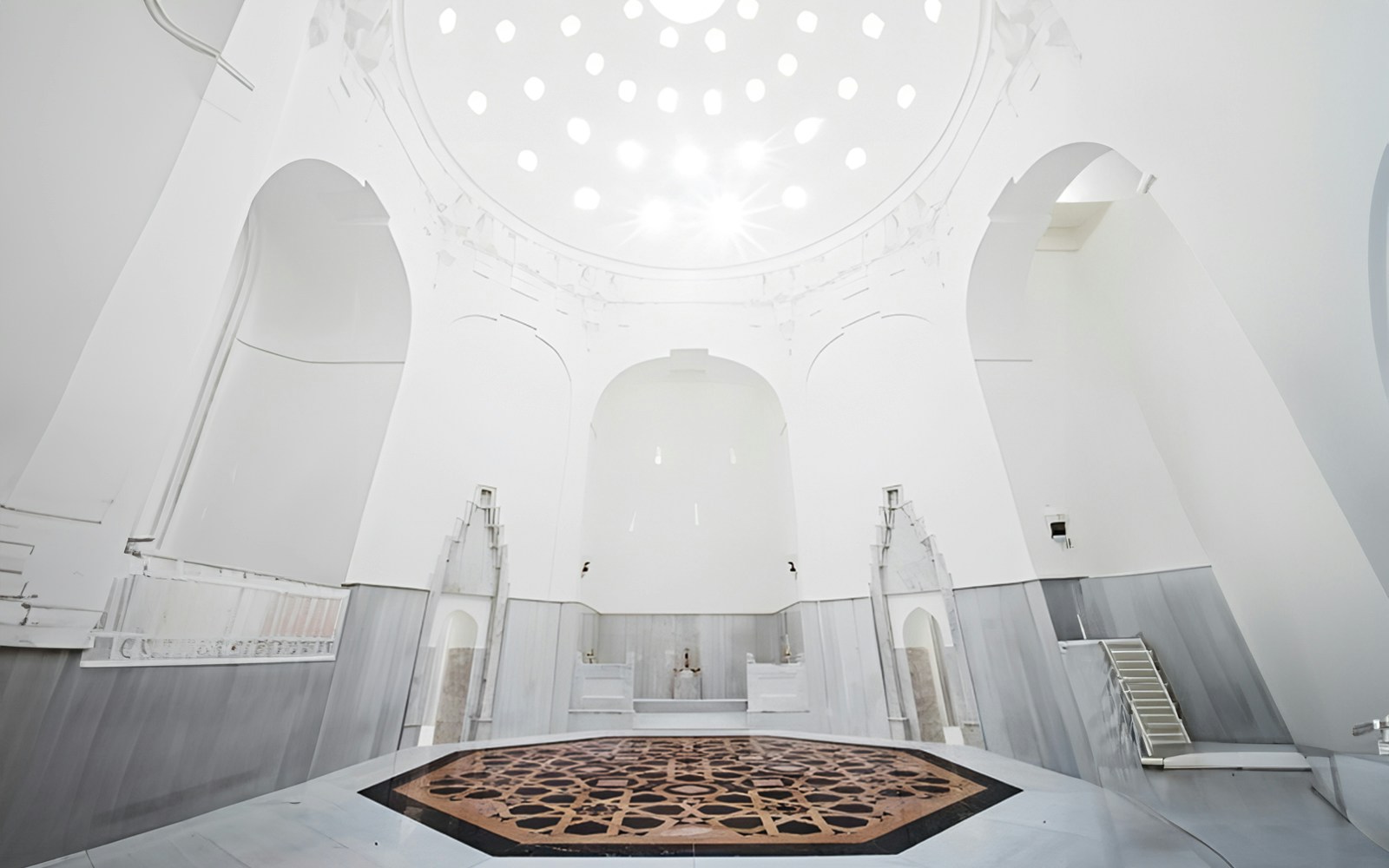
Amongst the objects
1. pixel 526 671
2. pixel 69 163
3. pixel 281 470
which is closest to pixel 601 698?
pixel 526 671

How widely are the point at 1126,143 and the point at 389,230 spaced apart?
7.98 metres

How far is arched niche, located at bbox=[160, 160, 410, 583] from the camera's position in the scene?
21.2ft

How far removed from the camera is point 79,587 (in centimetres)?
327

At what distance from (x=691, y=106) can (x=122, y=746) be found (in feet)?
33.9

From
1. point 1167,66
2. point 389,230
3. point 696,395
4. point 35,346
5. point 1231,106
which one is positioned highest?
point 696,395

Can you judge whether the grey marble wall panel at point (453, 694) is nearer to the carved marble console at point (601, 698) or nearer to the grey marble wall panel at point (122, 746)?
the carved marble console at point (601, 698)

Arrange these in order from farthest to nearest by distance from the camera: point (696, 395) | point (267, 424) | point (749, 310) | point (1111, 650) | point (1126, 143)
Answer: point (696, 395), point (749, 310), point (1111, 650), point (267, 424), point (1126, 143)

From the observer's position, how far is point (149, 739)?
381 centimetres

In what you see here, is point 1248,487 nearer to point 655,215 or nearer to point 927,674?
point 927,674

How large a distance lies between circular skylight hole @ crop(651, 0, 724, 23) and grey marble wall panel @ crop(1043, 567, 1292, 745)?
377 inches

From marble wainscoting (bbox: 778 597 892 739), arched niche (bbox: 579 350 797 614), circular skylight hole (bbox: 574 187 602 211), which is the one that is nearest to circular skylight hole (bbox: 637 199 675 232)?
circular skylight hole (bbox: 574 187 602 211)

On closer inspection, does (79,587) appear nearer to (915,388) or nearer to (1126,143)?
(1126,143)

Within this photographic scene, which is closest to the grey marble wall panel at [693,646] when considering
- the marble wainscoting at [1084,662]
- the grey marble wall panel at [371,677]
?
the marble wainscoting at [1084,662]

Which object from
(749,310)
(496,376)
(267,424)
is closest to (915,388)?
(749,310)
